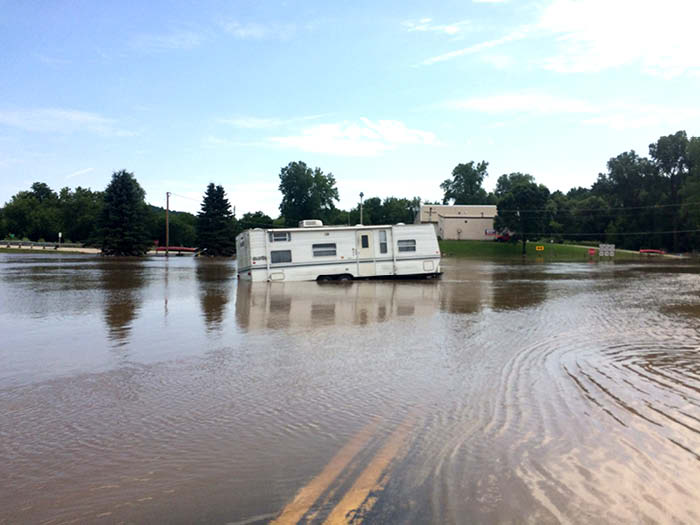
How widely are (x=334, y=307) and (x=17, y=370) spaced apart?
855 centimetres

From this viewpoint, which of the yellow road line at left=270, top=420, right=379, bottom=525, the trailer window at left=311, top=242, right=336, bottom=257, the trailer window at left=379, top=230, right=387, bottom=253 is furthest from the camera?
the trailer window at left=379, top=230, right=387, bottom=253

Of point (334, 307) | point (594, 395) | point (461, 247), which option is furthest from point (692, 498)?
point (461, 247)

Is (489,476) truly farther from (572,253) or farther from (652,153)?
(652,153)

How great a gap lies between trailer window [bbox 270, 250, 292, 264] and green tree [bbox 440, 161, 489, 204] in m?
108

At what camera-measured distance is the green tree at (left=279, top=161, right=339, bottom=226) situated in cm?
10288

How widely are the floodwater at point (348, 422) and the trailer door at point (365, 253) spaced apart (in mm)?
13463

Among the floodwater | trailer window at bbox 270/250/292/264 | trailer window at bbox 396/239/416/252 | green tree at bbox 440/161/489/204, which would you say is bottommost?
the floodwater

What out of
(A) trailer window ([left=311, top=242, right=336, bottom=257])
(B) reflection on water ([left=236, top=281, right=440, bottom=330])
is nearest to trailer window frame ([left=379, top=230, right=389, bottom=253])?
(A) trailer window ([left=311, top=242, right=336, bottom=257])

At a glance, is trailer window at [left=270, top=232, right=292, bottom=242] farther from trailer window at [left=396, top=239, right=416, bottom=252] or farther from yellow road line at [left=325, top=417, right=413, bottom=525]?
yellow road line at [left=325, top=417, right=413, bottom=525]

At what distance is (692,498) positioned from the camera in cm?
363

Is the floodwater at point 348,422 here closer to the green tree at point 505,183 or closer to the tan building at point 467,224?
the tan building at point 467,224

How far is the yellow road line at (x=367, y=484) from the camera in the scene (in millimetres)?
3379

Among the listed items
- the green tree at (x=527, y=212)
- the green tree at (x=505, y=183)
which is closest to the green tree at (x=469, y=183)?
the green tree at (x=505, y=183)

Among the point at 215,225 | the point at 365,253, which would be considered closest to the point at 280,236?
the point at 365,253
